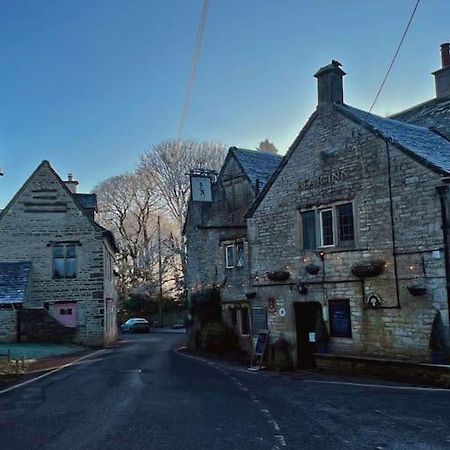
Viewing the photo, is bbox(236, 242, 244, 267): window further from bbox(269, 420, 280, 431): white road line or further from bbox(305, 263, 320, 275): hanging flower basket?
bbox(269, 420, 280, 431): white road line

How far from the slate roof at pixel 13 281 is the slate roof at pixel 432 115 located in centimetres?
2073

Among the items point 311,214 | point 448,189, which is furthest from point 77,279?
point 448,189

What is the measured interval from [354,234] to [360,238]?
268mm

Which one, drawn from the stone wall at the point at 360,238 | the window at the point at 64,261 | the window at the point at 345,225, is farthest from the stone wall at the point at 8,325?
the window at the point at 345,225

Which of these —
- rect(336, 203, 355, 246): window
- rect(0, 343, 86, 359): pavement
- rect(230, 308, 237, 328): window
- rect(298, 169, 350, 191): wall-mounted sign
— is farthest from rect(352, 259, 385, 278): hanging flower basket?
rect(0, 343, 86, 359): pavement

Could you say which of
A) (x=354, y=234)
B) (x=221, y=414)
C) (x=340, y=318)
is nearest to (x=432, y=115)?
(x=354, y=234)

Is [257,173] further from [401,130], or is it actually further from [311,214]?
[401,130]

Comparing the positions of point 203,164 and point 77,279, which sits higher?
point 203,164

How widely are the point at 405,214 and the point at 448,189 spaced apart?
4.70 ft

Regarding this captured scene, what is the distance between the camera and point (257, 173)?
88.4ft

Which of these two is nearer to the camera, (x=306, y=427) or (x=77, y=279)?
(x=306, y=427)

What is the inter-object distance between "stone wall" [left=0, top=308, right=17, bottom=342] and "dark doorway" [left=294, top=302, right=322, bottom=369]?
1749 centimetres

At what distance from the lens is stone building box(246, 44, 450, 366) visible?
579 inches

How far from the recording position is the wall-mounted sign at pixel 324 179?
1730cm
